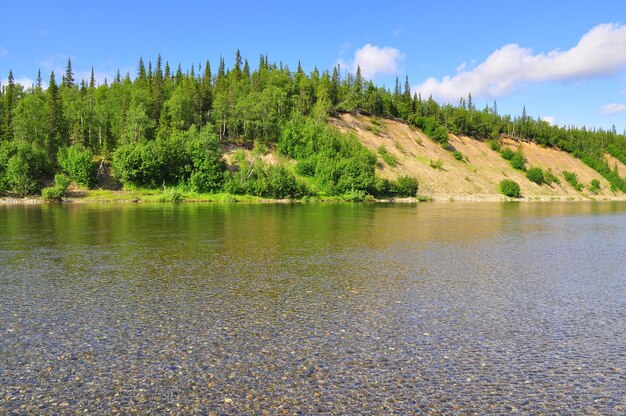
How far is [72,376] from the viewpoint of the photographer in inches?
351

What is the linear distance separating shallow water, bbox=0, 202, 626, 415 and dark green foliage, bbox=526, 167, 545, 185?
152910 millimetres

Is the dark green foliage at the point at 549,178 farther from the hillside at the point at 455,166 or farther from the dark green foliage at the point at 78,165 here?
the dark green foliage at the point at 78,165

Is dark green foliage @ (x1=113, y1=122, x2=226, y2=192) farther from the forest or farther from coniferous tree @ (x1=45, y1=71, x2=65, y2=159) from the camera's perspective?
coniferous tree @ (x1=45, y1=71, x2=65, y2=159)

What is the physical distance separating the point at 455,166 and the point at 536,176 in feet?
109

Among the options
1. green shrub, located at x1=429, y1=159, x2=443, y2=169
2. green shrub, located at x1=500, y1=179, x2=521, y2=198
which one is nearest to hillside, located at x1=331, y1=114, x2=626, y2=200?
green shrub, located at x1=429, y1=159, x2=443, y2=169

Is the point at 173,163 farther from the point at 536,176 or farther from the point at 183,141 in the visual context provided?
the point at 536,176

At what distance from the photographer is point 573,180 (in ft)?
566

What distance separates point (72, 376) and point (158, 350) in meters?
1.84

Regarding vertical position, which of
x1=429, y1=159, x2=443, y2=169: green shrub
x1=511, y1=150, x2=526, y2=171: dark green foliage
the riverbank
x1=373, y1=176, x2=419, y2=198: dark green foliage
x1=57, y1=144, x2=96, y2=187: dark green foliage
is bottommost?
the riverbank

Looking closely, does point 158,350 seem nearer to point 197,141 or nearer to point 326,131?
point 197,141

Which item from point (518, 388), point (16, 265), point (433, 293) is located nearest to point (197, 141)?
point (16, 265)

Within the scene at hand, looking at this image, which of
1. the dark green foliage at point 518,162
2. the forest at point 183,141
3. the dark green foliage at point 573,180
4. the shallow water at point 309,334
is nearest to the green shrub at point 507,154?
the dark green foliage at point 518,162

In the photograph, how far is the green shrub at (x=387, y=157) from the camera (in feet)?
449

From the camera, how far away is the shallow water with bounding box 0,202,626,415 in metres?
8.21
